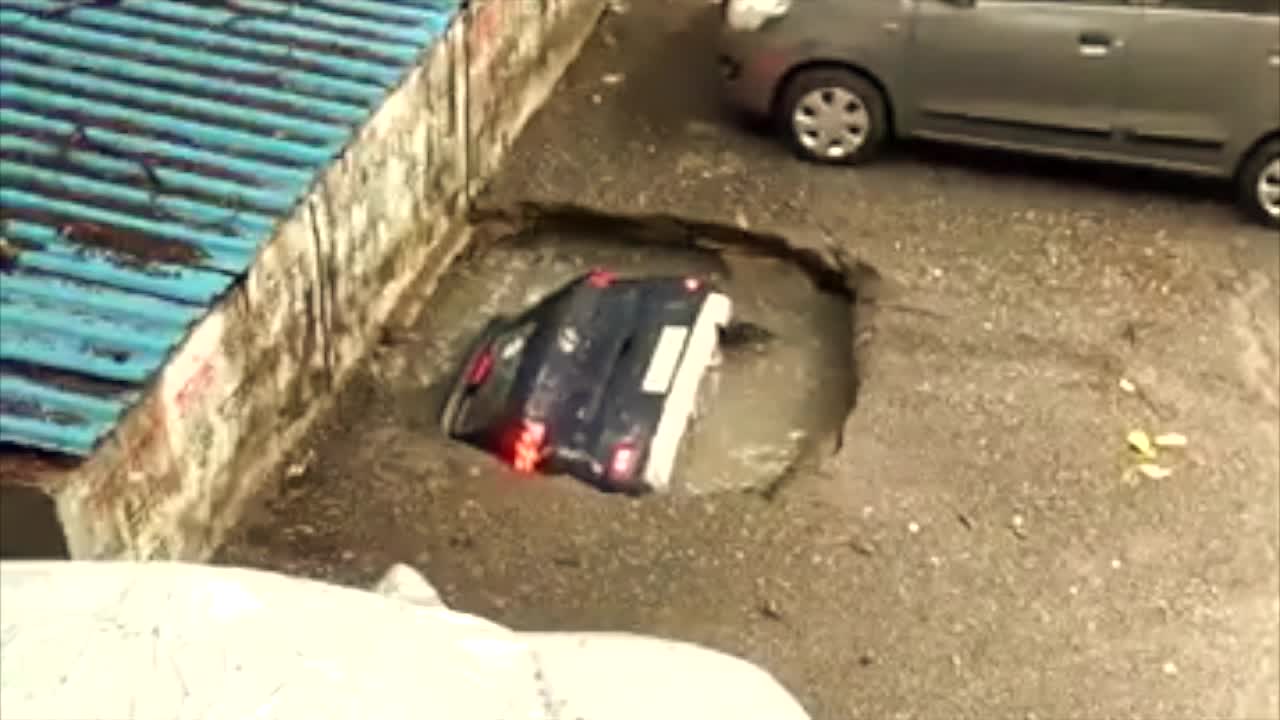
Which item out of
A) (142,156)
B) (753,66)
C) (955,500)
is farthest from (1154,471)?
(142,156)

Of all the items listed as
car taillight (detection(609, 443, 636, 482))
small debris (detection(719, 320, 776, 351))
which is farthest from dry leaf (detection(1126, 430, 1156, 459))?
car taillight (detection(609, 443, 636, 482))

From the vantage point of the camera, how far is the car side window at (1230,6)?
8.77 meters

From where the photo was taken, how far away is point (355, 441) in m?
7.80

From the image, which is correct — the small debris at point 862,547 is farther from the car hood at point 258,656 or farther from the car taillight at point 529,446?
the car hood at point 258,656

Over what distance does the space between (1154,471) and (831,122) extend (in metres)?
2.57

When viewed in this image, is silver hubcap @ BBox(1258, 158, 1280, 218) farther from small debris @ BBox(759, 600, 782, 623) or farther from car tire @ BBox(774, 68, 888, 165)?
small debris @ BBox(759, 600, 782, 623)

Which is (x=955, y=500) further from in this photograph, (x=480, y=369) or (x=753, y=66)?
(x=753, y=66)

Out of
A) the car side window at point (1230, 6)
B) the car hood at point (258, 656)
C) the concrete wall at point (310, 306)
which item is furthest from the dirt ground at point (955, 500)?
the car hood at point (258, 656)

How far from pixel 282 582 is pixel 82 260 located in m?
2.86

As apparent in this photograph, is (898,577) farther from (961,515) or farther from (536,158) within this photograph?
(536,158)

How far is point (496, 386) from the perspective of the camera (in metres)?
8.00

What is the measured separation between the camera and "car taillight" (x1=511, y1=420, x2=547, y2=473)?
773 cm

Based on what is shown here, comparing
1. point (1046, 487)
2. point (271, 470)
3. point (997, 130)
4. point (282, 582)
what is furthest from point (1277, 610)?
point (282, 582)

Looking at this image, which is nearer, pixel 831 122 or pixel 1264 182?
pixel 1264 182
